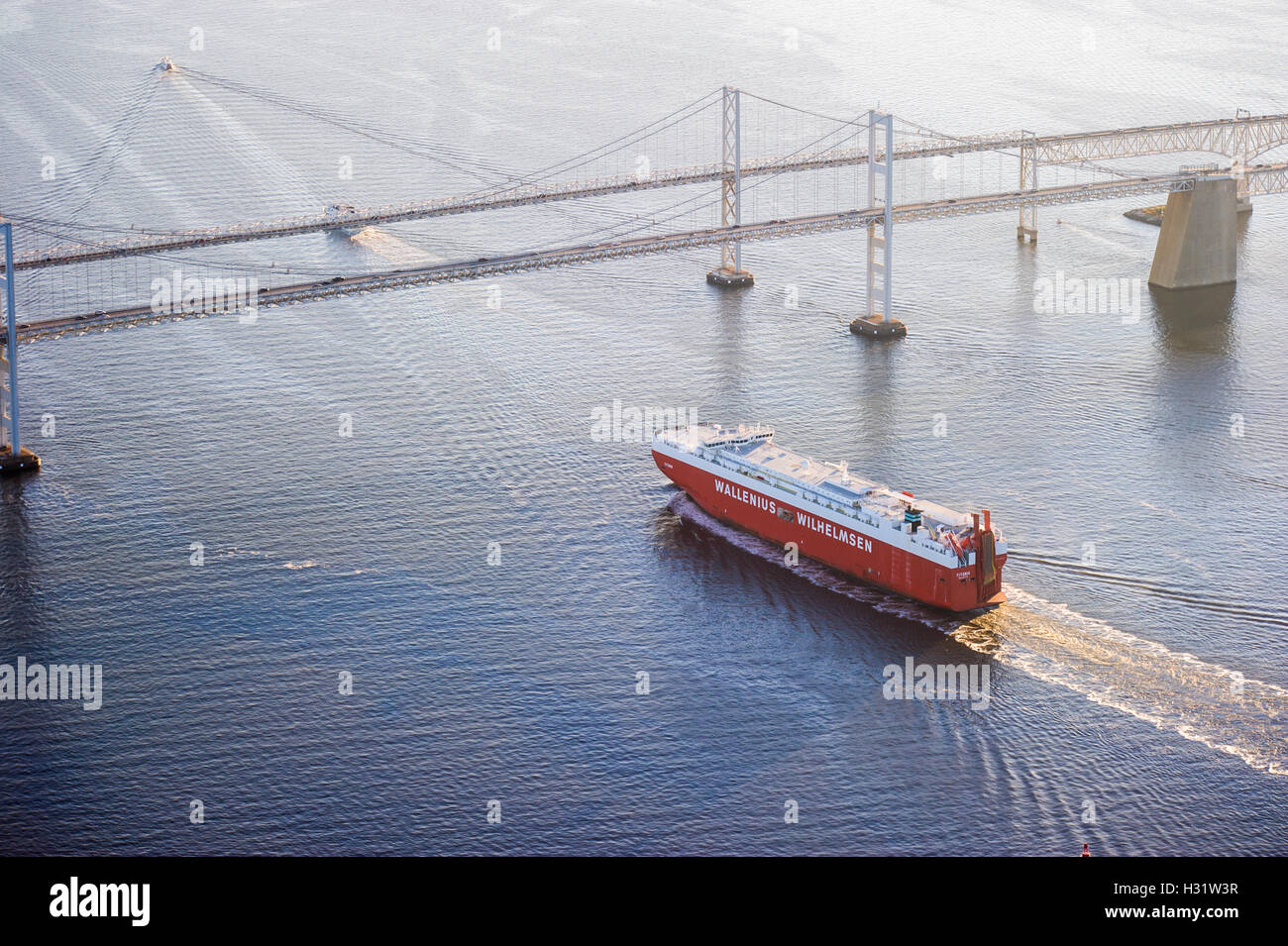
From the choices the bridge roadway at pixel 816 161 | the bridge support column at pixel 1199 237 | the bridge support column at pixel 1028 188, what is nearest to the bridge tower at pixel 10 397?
the bridge roadway at pixel 816 161

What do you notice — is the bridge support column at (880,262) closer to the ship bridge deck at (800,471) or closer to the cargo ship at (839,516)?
the ship bridge deck at (800,471)

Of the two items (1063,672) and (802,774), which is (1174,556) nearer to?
(1063,672)

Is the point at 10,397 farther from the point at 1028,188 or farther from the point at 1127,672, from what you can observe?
the point at 1028,188

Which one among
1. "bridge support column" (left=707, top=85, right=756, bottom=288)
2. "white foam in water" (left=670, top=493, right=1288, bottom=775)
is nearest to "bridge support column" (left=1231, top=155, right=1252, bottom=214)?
"bridge support column" (left=707, top=85, right=756, bottom=288)

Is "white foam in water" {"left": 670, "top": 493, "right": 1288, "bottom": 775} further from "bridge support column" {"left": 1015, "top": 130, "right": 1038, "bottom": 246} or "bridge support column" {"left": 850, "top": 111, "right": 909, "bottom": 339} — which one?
"bridge support column" {"left": 1015, "top": 130, "right": 1038, "bottom": 246}

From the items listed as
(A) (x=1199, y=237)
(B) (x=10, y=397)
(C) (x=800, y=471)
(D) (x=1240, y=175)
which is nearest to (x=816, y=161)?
(A) (x=1199, y=237)

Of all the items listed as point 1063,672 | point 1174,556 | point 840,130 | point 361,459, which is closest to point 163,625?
point 361,459
